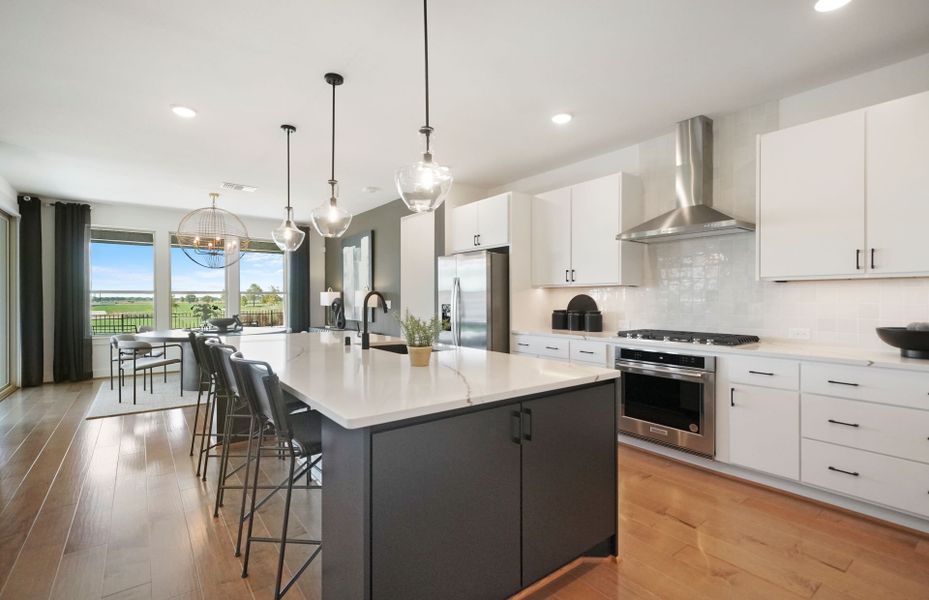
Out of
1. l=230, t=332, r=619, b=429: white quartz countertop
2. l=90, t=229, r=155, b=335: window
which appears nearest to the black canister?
l=230, t=332, r=619, b=429: white quartz countertop

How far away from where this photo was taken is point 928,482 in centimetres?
213

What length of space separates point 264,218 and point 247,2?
20.4 ft

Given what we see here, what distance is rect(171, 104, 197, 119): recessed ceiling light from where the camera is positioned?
3.14 m

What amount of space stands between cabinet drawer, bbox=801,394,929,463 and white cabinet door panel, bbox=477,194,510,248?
9.06 feet

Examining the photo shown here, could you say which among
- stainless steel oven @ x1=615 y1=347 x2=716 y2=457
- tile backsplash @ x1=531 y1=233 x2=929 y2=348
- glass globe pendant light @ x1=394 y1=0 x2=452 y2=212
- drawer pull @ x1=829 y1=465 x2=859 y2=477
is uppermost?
glass globe pendant light @ x1=394 y1=0 x2=452 y2=212

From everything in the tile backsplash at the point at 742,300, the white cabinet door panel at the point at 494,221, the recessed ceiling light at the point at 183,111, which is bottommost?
the tile backsplash at the point at 742,300

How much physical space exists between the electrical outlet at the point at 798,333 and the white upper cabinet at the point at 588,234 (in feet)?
3.89

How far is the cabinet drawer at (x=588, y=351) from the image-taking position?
3.58 meters

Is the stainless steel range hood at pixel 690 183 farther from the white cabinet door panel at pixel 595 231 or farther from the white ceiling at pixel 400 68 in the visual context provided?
the white cabinet door panel at pixel 595 231

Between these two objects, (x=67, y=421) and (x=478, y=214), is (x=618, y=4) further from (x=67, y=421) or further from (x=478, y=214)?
(x=67, y=421)

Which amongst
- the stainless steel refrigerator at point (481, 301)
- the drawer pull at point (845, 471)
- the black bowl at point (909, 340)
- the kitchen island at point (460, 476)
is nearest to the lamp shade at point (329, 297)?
the stainless steel refrigerator at point (481, 301)

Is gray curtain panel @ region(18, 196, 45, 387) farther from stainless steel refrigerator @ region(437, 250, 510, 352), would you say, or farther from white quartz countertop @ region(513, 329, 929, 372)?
white quartz countertop @ region(513, 329, 929, 372)

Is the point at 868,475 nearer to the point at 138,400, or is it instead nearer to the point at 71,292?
the point at 138,400

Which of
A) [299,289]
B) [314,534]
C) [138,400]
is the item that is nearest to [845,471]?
[314,534]
